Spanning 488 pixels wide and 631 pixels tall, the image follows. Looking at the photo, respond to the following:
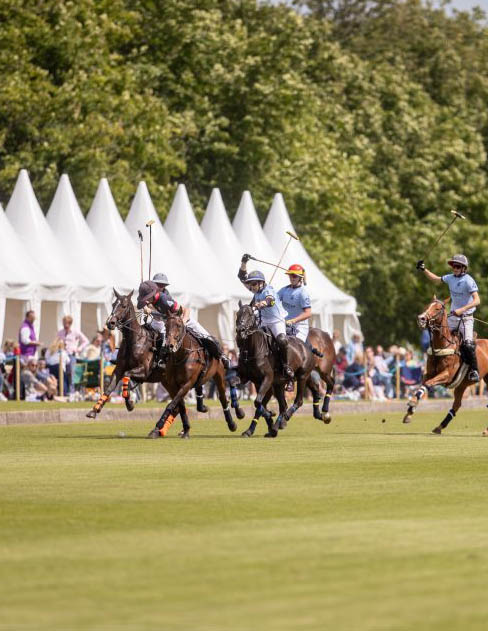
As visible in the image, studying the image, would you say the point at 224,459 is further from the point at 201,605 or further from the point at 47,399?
the point at 47,399

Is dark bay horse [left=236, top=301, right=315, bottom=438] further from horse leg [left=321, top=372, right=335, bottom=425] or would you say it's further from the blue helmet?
horse leg [left=321, top=372, right=335, bottom=425]

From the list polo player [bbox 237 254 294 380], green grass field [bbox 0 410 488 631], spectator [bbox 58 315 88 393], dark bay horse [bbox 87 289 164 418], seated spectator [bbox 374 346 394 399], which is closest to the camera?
green grass field [bbox 0 410 488 631]

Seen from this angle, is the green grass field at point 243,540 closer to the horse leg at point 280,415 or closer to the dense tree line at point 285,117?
Result: the horse leg at point 280,415

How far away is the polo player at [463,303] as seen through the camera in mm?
24891

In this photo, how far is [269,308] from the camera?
2472 cm

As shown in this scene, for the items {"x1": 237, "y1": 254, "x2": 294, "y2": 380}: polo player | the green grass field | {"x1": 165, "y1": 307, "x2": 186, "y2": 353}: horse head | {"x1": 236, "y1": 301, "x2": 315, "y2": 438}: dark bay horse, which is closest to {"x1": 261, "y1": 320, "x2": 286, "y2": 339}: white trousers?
{"x1": 237, "y1": 254, "x2": 294, "y2": 380}: polo player

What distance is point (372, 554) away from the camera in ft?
32.0

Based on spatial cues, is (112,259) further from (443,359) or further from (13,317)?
(443,359)

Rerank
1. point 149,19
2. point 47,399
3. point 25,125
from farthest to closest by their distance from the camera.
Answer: point 149,19 → point 25,125 → point 47,399

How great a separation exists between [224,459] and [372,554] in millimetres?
8604

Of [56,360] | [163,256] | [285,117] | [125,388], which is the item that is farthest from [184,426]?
[285,117]

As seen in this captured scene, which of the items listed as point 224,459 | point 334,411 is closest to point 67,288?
point 334,411

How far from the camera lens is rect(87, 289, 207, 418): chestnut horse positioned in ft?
81.9

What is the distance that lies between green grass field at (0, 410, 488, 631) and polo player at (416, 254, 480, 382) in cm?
575
